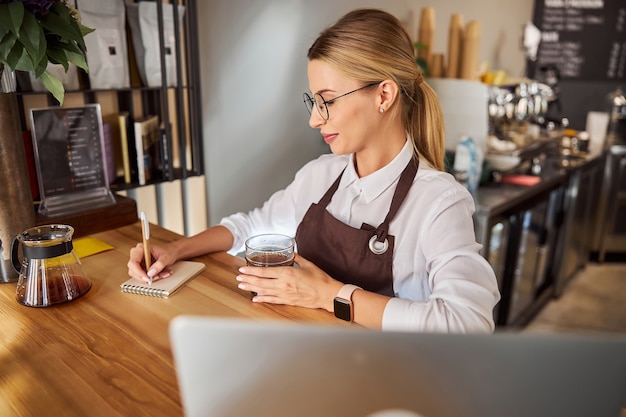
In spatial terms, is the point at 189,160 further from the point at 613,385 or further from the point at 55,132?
the point at 613,385

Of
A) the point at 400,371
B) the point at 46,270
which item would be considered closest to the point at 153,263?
the point at 46,270

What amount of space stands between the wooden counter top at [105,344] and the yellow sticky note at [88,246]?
10 centimetres

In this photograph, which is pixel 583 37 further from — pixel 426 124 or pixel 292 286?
pixel 292 286

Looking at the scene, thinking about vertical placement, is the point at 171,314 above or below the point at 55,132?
below

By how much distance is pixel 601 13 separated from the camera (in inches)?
173

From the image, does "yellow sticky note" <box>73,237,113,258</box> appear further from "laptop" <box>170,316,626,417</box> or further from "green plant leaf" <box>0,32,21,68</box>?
"laptop" <box>170,316,626,417</box>

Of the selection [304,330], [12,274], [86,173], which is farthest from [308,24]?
[304,330]

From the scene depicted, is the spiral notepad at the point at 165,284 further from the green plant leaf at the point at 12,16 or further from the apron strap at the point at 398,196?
the green plant leaf at the point at 12,16

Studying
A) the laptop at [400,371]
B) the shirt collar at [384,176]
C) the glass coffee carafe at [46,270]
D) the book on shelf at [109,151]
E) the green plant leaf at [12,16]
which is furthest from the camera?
the book on shelf at [109,151]

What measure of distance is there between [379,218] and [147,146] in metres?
1.16

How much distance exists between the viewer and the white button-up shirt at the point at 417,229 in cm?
101

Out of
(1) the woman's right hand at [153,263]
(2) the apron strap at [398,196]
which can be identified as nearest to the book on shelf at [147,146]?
(1) the woman's right hand at [153,263]

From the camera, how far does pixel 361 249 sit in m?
1.26

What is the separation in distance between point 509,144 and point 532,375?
A: 2.67m
